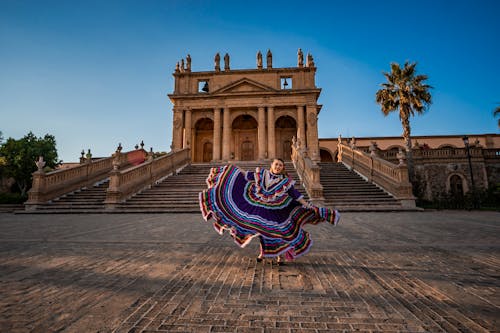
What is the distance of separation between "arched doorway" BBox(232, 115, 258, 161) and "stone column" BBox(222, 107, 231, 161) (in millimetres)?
3387

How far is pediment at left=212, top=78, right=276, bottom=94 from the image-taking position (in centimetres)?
2783

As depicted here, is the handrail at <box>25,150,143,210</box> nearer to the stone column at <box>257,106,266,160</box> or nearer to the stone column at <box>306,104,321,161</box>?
the stone column at <box>257,106,266,160</box>

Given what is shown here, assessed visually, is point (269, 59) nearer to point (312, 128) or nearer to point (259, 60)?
point (259, 60)

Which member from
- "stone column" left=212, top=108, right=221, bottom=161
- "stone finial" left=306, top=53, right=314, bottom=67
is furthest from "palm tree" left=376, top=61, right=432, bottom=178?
"stone column" left=212, top=108, right=221, bottom=161

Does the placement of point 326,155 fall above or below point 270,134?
below

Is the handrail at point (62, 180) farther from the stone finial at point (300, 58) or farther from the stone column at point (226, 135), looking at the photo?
the stone finial at point (300, 58)

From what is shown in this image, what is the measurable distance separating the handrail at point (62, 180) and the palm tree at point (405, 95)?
72.8 ft

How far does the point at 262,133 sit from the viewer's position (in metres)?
26.9

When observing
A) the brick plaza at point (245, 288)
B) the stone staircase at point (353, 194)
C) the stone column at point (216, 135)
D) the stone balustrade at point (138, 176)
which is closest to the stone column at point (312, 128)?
the stone staircase at point (353, 194)

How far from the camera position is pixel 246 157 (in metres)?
30.5

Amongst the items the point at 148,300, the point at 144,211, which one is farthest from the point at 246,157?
the point at 148,300

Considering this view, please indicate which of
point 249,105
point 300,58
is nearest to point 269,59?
point 300,58

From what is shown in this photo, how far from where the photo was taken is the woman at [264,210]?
332 cm

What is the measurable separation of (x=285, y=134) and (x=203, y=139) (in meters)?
10.5
